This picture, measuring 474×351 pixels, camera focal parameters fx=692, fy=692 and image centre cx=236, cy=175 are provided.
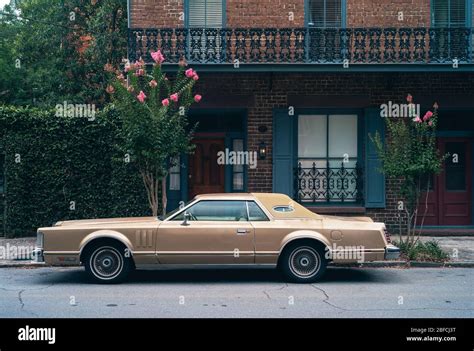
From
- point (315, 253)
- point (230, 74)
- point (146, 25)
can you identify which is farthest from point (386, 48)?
point (315, 253)

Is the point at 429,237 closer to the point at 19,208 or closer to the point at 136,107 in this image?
the point at 136,107

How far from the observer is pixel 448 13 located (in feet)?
54.7

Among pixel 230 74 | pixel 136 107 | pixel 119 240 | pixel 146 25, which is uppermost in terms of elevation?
pixel 146 25

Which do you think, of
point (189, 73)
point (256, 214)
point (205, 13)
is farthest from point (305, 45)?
point (256, 214)

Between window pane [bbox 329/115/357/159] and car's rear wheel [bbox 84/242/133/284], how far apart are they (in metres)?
7.69

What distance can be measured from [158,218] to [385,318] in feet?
14.3

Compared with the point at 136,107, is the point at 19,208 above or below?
below

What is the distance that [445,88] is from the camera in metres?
16.7

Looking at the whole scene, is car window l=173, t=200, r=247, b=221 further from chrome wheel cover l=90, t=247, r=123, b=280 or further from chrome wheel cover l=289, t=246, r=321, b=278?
chrome wheel cover l=90, t=247, r=123, b=280

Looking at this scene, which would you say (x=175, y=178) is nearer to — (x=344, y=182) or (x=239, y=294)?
(x=344, y=182)

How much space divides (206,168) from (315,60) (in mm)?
3801

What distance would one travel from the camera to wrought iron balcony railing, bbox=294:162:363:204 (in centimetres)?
1678
